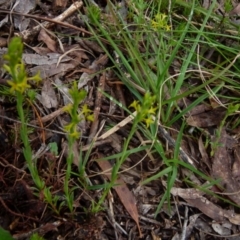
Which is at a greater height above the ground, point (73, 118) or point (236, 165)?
point (73, 118)

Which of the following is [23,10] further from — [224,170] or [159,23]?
[224,170]

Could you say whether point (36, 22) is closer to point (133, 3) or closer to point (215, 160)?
point (133, 3)

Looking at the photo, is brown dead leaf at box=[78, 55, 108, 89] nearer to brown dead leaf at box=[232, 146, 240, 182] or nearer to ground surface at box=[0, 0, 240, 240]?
ground surface at box=[0, 0, 240, 240]

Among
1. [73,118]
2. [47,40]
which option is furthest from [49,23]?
[73,118]

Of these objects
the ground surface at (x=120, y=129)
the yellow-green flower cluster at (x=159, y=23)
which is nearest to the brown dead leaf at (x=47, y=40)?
the ground surface at (x=120, y=129)

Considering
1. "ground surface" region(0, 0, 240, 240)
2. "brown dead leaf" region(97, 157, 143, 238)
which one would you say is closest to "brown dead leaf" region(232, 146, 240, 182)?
"ground surface" region(0, 0, 240, 240)
